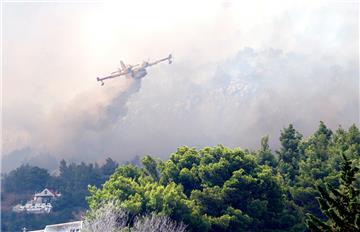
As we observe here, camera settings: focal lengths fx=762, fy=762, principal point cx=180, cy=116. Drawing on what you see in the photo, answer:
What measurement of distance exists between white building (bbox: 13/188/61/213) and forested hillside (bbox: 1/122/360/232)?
43.4 metres

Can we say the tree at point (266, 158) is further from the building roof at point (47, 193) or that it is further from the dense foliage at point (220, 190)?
the building roof at point (47, 193)

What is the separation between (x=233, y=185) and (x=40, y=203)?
188 ft

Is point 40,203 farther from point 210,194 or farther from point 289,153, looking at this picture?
point 210,194

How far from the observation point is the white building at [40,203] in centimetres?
10375

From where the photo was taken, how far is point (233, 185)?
53062mm

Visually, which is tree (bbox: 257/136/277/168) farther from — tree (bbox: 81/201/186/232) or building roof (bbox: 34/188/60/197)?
building roof (bbox: 34/188/60/197)

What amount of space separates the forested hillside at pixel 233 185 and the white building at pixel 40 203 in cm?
4345

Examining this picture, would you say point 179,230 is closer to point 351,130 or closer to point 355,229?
point 351,130

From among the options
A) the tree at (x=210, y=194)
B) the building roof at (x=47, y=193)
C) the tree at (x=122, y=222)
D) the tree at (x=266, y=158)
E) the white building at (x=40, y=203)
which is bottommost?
the tree at (x=122, y=222)

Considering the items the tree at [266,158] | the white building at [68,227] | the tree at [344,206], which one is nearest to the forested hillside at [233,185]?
the tree at [266,158]

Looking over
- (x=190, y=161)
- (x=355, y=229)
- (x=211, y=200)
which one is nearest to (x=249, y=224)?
(x=211, y=200)

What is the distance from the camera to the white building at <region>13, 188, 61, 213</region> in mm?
103750

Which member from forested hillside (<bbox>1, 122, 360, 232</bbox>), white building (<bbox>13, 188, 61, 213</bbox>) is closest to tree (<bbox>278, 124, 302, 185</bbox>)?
forested hillside (<bbox>1, 122, 360, 232</bbox>)

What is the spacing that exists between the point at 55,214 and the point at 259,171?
2016 inches
